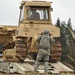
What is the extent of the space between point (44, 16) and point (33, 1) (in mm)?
899

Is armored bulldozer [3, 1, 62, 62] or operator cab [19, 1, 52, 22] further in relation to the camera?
operator cab [19, 1, 52, 22]

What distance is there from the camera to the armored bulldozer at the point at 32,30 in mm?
12648

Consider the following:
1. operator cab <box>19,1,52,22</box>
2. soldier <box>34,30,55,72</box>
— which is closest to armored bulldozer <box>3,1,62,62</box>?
operator cab <box>19,1,52,22</box>

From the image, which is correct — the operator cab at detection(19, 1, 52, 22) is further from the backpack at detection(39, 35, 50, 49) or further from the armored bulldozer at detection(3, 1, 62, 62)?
the backpack at detection(39, 35, 50, 49)

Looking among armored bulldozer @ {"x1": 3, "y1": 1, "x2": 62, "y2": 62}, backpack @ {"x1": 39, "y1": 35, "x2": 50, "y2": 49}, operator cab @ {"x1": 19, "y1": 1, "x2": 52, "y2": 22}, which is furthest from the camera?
operator cab @ {"x1": 19, "y1": 1, "x2": 52, "y2": 22}

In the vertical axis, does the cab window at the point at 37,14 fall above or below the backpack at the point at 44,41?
above

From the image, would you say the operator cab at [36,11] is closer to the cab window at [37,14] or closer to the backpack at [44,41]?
the cab window at [37,14]

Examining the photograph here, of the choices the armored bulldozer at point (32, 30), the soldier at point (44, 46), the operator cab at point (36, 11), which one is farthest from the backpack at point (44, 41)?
the operator cab at point (36, 11)

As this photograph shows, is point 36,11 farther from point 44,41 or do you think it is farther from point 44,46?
point 44,46

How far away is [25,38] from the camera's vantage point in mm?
13055

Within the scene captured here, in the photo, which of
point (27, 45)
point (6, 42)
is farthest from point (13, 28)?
point (27, 45)

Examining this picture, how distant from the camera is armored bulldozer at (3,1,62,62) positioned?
12.6m

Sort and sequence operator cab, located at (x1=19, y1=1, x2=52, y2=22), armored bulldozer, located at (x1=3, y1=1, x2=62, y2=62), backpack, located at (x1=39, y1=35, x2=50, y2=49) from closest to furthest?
backpack, located at (x1=39, y1=35, x2=50, y2=49), armored bulldozer, located at (x1=3, y1=1, x2=62, y2=62), operator cab, located at (x1=19, y1=1, x2=52, y2=22)

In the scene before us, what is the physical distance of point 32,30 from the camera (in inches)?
502
